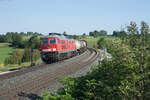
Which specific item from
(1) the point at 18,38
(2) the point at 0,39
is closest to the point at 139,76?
(1) the point at 18,38

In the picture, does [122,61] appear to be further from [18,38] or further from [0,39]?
[0,39]

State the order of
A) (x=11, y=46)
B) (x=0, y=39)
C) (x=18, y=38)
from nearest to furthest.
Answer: (x=18, y=38) < (x=11, y=46) < (x=0, y=39)

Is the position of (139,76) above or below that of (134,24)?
below

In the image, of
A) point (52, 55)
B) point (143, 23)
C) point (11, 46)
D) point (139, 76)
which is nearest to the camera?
point (143, 23)

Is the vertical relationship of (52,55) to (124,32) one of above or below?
below

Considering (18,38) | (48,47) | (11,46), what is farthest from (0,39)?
(48,47)

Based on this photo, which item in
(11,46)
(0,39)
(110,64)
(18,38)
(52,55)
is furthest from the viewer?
(0,39)

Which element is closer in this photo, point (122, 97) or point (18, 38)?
point (122, 97)

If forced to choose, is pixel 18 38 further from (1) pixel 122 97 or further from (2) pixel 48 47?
(1) pixel 122 97

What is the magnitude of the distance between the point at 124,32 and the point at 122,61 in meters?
0.83

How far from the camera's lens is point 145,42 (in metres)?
4.90

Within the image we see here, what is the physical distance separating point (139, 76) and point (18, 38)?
9788 centimetres

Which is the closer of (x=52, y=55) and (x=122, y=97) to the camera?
(x=122, y=97)

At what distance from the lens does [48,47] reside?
78.9 feet
